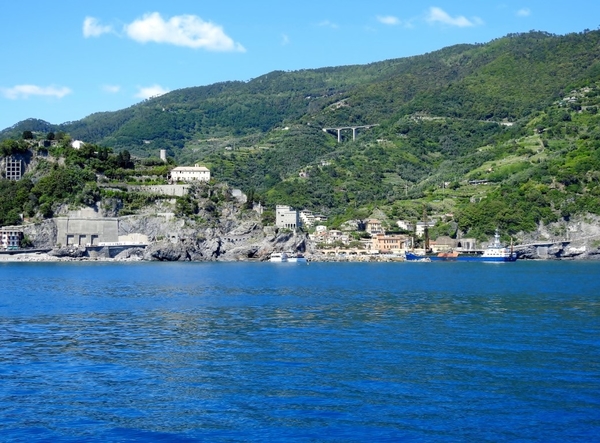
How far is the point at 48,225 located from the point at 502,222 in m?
61.1

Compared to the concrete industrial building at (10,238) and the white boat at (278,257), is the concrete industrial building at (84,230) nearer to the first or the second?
the concrete industrial building at (10,238)

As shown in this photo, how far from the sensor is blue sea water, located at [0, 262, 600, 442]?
687 inches

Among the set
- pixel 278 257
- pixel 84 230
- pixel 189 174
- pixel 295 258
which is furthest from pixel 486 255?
pixel 84 230

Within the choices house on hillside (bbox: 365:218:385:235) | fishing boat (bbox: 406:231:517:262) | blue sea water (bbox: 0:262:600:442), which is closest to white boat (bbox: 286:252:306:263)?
fishing boat (bbox: 406:231:517:262)

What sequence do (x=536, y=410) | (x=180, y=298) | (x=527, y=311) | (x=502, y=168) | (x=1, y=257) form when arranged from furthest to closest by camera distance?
(x=502, y=168)
(x=1, y=257)
(x=180, y=298)
(x=527, y=311)
(x=536, y=410)

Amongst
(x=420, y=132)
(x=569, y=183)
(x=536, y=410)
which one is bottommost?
(x=536, y=410)

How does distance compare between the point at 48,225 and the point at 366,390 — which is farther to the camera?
the point at 48,225

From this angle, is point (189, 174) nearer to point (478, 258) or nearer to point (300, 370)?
point (478, 258)

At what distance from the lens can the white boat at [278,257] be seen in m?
104

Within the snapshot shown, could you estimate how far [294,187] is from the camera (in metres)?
152

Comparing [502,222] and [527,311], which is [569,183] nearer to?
[502,222]

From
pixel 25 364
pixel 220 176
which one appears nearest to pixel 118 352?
pixel 25 364

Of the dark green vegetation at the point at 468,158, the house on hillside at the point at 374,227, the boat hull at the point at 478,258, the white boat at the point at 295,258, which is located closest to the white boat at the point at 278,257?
the white boat at the point at 295,258

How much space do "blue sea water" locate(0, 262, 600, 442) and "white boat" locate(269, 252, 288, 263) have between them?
5916 centimetres
